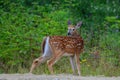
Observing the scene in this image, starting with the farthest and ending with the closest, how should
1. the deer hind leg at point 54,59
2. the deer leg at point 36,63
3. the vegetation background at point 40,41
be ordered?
1. the vegetation background at point 40,41
2. the deer leg at point 36,63
3. the deer hind leg at point 54,59

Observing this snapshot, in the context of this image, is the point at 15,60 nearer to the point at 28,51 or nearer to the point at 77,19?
the point at 28,51

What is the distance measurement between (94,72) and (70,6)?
6784mm

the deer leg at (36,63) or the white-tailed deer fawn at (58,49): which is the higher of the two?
the white-tailed deer fawn at (58,49)

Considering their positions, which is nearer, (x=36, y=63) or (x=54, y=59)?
(x=54, y=59)

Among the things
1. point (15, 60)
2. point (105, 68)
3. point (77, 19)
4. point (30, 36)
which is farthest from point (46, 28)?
point (77, 19)

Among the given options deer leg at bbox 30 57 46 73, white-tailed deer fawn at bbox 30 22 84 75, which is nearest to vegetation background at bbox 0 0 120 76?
deer leg at bbox 30 57 46 73

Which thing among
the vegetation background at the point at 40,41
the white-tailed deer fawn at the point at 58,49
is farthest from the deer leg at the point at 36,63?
the vegetation background at the point at 40,41

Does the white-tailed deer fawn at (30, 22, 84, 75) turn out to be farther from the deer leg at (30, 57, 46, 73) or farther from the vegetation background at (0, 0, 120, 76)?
the vegetation background at (0, 0, 120, 76)

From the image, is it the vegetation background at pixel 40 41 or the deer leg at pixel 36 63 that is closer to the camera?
the deer leg at pixel 36 63

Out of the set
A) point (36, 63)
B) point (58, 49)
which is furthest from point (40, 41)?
point (58, 49)

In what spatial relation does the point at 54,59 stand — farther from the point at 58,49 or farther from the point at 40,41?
the point at 40,41

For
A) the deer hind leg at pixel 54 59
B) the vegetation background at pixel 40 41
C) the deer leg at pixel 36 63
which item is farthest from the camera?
the vegetation background at pixel 40 41

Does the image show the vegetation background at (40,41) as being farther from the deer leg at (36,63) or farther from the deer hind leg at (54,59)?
the deer hind leg at (54,59)

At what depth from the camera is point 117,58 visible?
13.9 meters
